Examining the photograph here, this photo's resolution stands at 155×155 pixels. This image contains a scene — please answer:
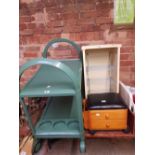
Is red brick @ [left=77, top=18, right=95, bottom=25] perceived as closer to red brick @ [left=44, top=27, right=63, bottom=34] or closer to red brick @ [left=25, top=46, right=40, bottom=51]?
red brick @ [left=44, top=27, right=63, bottom=34]

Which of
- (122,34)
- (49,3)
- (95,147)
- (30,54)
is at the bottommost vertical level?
(95,147)

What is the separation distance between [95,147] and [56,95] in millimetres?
765

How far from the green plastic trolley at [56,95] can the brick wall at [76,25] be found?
43cm

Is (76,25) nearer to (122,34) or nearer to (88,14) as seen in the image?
(88,14)

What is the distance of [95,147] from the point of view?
5.38ft

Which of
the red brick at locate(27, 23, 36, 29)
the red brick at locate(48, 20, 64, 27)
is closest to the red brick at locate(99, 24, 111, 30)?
the red brick at locate(48, 20, 64, 27)

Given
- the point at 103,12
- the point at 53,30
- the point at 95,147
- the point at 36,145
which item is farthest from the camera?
the point at 53,30

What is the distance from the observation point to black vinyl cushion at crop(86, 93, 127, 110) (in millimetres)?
1459

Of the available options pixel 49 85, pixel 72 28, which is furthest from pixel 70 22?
pixel 49 85

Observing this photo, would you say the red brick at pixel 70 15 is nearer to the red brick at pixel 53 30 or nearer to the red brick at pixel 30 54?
the red brick at pixel 53 30

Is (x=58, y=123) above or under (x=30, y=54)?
under

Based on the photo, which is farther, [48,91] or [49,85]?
[49,85]
